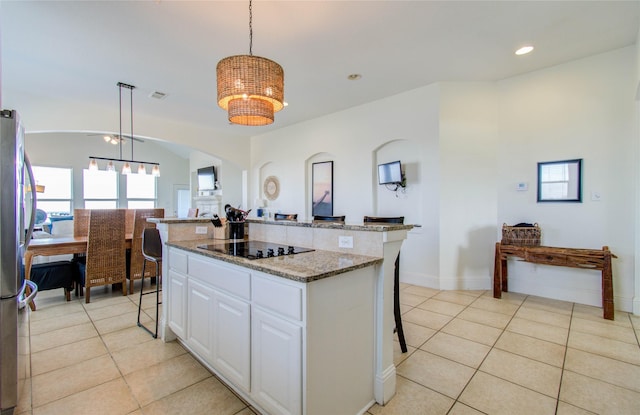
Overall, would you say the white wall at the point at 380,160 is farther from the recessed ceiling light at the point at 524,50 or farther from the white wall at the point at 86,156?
the white wall at the point at 86,156

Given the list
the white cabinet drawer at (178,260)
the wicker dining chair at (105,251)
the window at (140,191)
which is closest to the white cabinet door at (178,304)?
the white cabinet drawer at (178,260)

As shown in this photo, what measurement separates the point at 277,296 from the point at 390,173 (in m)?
3.32

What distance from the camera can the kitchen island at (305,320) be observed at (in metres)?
1.37

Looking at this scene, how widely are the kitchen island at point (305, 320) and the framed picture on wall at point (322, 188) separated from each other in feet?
10.7

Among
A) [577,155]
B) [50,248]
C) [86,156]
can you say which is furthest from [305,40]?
[86,156]

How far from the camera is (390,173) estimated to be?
4348 mm

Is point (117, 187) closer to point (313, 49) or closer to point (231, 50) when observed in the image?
point (231, 50)

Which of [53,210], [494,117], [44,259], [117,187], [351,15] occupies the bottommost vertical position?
[44,259]

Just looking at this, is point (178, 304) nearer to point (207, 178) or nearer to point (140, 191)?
point (207, 178)

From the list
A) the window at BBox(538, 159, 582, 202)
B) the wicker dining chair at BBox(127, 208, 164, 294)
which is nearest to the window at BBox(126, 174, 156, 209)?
the wicker dining chair at BBox(127, 208, 164, 294)

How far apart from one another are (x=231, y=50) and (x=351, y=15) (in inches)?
55.7

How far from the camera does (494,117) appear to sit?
3951 millimetres

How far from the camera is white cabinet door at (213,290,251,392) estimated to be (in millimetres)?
1647

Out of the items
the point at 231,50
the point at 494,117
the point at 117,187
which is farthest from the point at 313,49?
the point at 117,187
